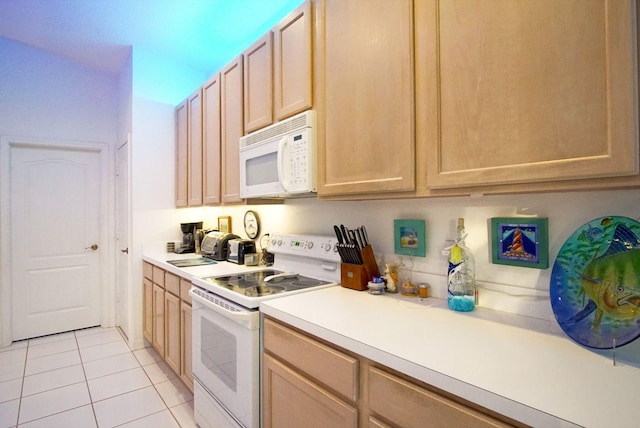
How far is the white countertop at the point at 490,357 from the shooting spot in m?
0.60

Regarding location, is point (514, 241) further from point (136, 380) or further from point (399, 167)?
point (136, 380)

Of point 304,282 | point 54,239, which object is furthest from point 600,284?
point 54,239

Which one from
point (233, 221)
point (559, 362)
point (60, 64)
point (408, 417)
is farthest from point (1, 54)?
point (559, 362)

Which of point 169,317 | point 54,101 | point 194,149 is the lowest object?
point 169,317

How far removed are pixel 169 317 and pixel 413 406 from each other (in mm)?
2070

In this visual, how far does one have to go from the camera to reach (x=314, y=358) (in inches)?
41.4

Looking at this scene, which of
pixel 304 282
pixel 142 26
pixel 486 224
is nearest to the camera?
pixel 486 224

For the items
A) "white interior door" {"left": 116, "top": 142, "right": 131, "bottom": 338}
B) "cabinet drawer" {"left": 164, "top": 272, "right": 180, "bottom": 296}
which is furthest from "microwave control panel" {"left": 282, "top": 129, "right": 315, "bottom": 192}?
"white interior door" {"left": 116, "top": 142, "right": 131, "bottom": 338}

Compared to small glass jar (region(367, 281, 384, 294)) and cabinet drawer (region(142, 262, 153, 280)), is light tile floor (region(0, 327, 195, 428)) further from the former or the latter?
small glass jar (region(367, 281, 384, 294))

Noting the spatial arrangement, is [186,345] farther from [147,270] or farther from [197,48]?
[197,48]

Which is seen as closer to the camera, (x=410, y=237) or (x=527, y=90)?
(x=527, y=90)

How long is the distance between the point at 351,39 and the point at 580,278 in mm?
1198

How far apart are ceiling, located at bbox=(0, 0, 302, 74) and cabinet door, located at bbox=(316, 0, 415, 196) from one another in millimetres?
1326

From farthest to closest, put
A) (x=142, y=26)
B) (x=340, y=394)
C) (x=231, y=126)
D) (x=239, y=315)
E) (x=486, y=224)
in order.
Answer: (x=142, y=26) < (x=231, y=126) < (x=239, y=315) < (x=486, y=224) < (x=340, y=394)
